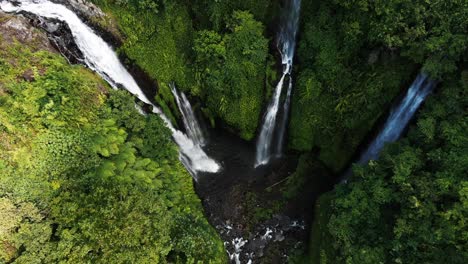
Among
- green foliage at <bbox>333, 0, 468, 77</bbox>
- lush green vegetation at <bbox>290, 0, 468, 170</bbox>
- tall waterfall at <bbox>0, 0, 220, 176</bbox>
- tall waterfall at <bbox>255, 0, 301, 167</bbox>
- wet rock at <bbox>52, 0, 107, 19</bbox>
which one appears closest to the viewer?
green foliage at <bbox>333, 0, 468, 77</bbox>

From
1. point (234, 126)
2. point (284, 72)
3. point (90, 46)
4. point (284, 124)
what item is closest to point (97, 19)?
point (90, 46)

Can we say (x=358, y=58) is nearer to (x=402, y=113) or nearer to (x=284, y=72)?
(x=402, y=113)

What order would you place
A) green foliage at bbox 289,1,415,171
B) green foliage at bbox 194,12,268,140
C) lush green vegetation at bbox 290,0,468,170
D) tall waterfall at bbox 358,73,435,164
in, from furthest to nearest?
green foliage at bbox 194,12,268,140
green foliage at bbox 289,1,415,171
tall waterfall at bbox 358,73,435,164
lush green vegetation at bbox 290,0,468,170

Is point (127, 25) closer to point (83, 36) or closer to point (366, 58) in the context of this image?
point (83, 36)

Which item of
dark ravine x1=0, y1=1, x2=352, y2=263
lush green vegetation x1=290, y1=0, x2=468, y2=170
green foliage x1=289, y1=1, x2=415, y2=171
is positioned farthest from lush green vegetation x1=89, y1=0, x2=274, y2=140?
lush green vegetation x1=290, y1=0, x2=468, y2=170

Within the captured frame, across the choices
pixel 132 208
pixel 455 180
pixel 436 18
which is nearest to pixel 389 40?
pixel 436 18

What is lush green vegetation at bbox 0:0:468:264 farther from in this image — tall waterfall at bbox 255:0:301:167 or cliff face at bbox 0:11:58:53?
tall waterfall at bbox 255:0:301:167

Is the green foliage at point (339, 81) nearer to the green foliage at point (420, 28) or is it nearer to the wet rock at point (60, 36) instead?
the green foliage at point (420, 28)
